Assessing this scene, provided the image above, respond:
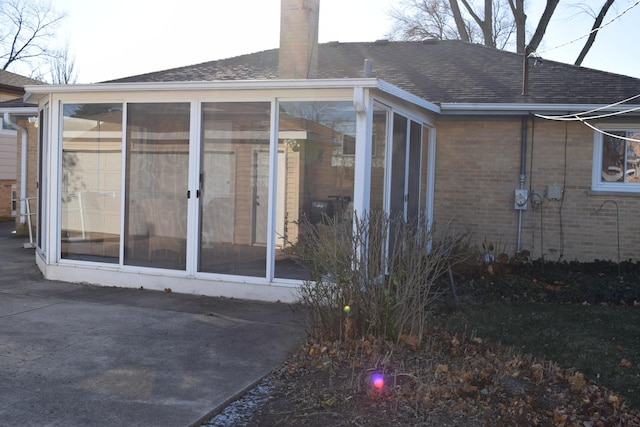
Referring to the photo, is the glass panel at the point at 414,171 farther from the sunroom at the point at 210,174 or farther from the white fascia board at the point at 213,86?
the white fascia board at the point at 213,86

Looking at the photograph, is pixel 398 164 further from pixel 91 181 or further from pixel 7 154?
pixel 7 154

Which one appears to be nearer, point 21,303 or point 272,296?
point 21,303

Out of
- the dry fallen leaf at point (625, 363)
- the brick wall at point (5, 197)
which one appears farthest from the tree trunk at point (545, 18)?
the dry fallen leaf at point (625, 363)

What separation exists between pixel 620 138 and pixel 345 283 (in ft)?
22.9

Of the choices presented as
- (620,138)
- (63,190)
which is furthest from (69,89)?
(620,138)

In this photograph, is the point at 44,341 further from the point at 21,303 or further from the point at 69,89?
the point at 69,89

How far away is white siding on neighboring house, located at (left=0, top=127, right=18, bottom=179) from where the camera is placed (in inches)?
838

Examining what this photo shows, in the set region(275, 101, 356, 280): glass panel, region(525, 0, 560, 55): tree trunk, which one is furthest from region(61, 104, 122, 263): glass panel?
region(525, 0, 560, 55): tree trunk

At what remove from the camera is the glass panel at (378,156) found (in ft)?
27.1

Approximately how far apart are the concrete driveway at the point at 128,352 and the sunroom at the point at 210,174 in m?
0.48

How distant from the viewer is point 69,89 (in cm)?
888

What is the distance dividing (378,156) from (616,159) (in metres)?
4.72

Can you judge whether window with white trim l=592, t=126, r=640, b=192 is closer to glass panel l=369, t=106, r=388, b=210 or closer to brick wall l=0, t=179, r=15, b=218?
glass panel l=369, t=106, r=388, b=210

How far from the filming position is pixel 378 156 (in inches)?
331
